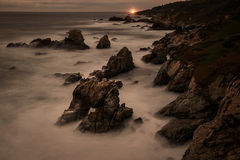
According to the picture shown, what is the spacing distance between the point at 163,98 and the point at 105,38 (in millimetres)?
29999

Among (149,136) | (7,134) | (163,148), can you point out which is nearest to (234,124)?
(163,148)

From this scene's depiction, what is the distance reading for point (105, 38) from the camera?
42.1m

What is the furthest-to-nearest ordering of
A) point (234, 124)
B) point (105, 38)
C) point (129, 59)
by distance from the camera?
point (105, 38) → point (129, 59) → point (234, 124)

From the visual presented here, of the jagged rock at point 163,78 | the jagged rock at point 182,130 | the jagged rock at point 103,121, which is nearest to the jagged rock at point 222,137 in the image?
the jagged rock at point 182,130

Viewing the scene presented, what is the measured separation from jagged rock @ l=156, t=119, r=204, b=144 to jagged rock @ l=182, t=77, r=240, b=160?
2.29m

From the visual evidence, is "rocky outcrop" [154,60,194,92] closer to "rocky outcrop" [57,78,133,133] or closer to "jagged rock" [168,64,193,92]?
"jagged rock" [168,64,193,92]

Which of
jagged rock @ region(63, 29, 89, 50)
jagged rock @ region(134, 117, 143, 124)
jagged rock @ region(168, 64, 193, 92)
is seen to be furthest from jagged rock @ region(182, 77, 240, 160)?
jagged rock @ region(63, 29, 89, 50)

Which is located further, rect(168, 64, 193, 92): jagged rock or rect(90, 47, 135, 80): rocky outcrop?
rect(90, 47, 135, 80): rocky outcrop

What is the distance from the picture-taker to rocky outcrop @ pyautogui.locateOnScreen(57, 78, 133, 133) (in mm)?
11516

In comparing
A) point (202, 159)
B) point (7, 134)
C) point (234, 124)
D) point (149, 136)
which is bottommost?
point (7, 134)

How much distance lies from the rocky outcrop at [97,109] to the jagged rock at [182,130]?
10.5ft

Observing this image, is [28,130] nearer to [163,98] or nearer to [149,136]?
[149,136]

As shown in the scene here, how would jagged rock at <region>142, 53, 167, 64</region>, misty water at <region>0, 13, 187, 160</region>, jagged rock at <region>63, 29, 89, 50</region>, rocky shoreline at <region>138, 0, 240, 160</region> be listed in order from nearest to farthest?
rocky shoreline at <region>138, 0, 240, 160</region>, misty water at <region>0, 13, 187, 160</region>, jagged rock at <region>142, 53, 167, 64</region>, jagged rock at <region>63, 29, 89, 50</region>

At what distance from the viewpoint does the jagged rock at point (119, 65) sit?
72.0 ft
